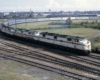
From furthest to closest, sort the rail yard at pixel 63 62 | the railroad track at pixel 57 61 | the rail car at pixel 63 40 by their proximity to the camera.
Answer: the rail car at pixel 63 40, the railroad track at pixel 57 61, the rail yard at pixel 63 62

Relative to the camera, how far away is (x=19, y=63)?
26.7 metres

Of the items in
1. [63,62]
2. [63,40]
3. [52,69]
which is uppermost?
[63,40]

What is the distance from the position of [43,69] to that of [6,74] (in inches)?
177

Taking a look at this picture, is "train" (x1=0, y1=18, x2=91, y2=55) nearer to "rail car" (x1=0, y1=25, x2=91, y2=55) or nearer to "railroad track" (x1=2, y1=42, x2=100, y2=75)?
"rail car" (x1=0, y1=25, x2=91, y2=55)

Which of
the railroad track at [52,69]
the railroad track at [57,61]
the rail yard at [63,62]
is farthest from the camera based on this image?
Result: the railroad track at [57,61]

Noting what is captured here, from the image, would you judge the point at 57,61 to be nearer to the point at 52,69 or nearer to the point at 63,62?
the point at 63,62

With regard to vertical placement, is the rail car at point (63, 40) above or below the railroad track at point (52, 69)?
above

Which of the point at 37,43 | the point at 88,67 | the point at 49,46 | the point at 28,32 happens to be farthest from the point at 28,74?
the point at 28,32

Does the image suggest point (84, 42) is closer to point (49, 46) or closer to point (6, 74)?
point (49, 46)

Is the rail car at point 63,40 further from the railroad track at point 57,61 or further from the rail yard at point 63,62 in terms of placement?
the railroad track at point 57,61

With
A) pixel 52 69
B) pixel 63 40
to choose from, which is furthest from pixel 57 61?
pixel 63 40

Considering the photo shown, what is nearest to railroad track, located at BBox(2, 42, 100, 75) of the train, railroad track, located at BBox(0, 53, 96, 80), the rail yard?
the rail yard

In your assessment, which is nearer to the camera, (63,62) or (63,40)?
(63,62)

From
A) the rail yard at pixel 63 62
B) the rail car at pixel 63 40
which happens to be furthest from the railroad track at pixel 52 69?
the rail car at pixel 63 40
